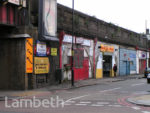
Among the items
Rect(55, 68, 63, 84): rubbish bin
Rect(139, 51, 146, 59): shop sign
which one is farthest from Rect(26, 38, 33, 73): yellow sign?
Rect(139, 51, 146, 59): shop sign

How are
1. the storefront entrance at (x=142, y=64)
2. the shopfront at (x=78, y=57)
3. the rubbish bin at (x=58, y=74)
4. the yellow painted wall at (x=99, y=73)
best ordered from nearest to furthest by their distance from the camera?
1. the rubbish bin at (x=58, y=74)
2. the shopfront at (x=78, y=57)
3. the yellow painted wall at (x=99, y=73)
4. the storefront entrance at (x=142, y=64)

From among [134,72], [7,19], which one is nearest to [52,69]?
[7,19]

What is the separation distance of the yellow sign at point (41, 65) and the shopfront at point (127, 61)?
64.8 ft

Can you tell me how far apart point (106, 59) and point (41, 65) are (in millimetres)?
16639

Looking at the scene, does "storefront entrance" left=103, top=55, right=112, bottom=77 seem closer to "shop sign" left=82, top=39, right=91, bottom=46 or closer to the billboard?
"shop sign" left=82, top=39, right=91, bottom=46

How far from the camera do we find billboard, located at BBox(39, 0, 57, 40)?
20.8 metres

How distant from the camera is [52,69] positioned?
22.6 m

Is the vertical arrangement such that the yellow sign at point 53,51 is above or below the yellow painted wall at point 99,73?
above

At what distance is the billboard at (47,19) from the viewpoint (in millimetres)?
20812

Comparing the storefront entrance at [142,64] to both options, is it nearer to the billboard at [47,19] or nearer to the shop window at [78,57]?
the shop window at [78,57]

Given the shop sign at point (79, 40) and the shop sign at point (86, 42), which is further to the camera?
the shop sign at point (86, 42)

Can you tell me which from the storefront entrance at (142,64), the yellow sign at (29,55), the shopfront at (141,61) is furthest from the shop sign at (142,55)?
the yellow sign at (29,55)

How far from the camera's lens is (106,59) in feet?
118

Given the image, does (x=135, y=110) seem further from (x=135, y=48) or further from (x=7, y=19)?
(x=135, y=48)
